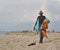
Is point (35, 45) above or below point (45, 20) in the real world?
below

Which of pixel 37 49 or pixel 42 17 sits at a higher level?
pixel 42 17

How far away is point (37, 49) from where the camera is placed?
17453 mm

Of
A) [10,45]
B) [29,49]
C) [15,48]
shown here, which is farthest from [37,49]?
[10,45]

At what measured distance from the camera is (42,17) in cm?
1902

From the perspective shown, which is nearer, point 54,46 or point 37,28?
point 54,46

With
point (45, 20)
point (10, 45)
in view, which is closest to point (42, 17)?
point (45, 20)

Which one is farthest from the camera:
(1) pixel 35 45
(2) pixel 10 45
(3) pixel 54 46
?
(2) pixel 10 45

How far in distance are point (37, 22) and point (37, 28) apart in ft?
1.28

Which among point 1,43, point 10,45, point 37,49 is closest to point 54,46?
point 37,49

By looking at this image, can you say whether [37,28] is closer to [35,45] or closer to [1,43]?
[35,45]

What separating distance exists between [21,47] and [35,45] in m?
0.96

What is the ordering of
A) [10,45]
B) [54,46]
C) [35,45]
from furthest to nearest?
[10,45] < [35,45] < [54,46]

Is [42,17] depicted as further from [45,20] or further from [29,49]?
[29,49]

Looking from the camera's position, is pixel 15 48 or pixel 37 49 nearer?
pixel 37 49
